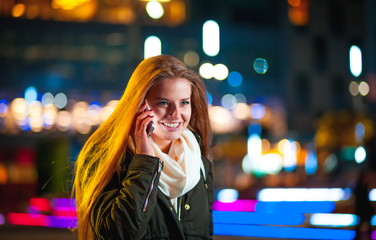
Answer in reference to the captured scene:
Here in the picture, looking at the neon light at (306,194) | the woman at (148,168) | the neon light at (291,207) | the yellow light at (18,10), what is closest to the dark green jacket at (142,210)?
the woman at (148,168)

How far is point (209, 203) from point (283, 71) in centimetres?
4136

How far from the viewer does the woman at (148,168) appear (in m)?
2.43

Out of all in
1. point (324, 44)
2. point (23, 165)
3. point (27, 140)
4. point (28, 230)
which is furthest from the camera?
point (324, 44)

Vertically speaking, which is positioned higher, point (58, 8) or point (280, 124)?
point (58, 8)

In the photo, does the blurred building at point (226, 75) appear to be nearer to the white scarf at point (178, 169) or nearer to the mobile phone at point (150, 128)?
the white scarf at point (178, 169)

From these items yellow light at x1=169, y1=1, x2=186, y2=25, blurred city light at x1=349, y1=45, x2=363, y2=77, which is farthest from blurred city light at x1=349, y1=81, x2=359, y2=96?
yellow light at x1=169, y1=1, x2=186, y2=25

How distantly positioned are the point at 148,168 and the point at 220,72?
38.1 metres

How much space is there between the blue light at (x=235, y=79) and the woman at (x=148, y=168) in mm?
38066

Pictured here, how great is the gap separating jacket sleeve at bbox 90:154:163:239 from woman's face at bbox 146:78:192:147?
23 cm

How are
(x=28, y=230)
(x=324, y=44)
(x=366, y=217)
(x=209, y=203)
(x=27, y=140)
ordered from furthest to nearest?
(x=324, y=44)
(x=27, y=140)
(x=28, y=230)
(x=366, y=217)
(x=209, y=203)

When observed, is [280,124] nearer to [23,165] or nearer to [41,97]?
[41,97]

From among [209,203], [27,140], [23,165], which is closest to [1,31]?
[27,140]

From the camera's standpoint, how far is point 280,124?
A: 42625mm

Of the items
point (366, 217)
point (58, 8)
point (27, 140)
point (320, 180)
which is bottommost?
point (366, 217)
